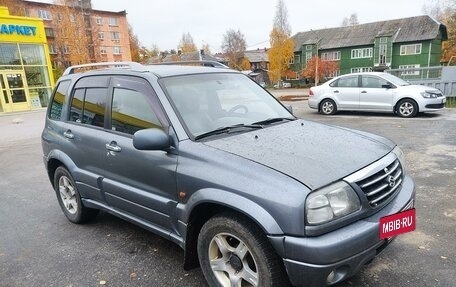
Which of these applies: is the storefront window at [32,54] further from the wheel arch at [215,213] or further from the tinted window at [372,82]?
the wheel arch at [215,213]

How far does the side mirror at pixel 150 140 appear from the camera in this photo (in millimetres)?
2650

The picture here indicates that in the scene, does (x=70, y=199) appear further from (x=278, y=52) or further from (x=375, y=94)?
(x=278, y=52)

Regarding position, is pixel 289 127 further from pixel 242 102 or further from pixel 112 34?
pixel 112 34

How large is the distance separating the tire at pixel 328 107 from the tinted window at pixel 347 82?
0.66 m

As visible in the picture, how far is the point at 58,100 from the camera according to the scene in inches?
174

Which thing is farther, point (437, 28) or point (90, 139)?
point (437, 28)

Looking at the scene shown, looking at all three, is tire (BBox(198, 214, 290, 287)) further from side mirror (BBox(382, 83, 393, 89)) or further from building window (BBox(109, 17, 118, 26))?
building window (BBox(109, 17, 118, 26))

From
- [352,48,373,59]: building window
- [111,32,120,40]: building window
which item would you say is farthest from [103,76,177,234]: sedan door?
[111,32,120,40]: building window

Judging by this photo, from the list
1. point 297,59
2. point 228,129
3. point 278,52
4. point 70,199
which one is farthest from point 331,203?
point 297,59

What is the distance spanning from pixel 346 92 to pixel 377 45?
41.6 m

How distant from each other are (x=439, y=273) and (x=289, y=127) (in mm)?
1770

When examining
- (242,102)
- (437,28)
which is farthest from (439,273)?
(437,28)

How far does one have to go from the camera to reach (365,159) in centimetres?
253

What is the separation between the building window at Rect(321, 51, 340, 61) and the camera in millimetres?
52494
